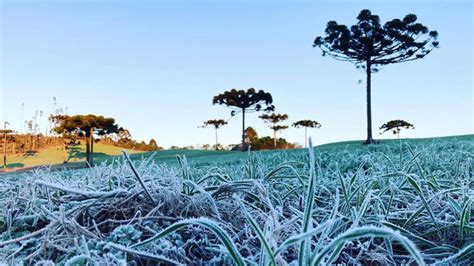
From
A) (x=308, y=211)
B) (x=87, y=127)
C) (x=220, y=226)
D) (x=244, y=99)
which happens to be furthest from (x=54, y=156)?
(x=308, y=211)

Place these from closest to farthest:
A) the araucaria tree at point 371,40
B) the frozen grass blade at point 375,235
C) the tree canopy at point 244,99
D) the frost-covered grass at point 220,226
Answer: the frozen grass blade at point 375,235, the frost-covered grass at point 220,226, the araucaria tree at point 371,40, the tree canopy at point 244,99

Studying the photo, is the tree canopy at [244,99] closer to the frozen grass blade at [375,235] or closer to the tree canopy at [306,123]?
the tree canopy at [306,123]

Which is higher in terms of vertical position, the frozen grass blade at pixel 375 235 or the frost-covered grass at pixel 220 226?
the frozen grass blade at pixel 375 235

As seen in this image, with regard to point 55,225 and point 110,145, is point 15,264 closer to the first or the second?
point 55,225

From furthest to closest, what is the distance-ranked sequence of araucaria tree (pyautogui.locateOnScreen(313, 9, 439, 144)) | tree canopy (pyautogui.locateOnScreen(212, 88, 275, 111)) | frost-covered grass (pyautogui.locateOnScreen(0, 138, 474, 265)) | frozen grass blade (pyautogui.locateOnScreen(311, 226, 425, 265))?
tree canopy (pyautogui.locateOnScreen(212, 88, 275, 111))
araucaria tree (pyautogui.locateOnScreen(313, 9, 439, 144))
frost-covered grass (pyautogui.locateOnScreen(0, 138, 474, 265))
frozen grass blade (pyautogui.locateOnScreen(311, 226, 425, 265))

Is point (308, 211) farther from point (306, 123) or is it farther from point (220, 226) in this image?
point (306, 123)

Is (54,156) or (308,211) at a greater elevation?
(308,211)

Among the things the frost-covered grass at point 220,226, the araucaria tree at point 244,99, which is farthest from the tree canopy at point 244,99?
the frost-covered grass at point 220,226

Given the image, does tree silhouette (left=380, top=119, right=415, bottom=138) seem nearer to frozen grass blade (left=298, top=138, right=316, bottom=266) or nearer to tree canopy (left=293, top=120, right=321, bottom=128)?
tree canopy (left=293, top=120, right=321, bottom=128)

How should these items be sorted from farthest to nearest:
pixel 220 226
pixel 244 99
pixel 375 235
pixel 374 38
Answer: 1. pixel 244 99
2. pixel 374 38
3. pixel 220 226
4. pixel 375 235

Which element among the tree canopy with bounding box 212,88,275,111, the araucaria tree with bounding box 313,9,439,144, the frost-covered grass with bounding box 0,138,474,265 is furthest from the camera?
the tree canopy with bounding box 212,88,275,111

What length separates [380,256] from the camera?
52cm

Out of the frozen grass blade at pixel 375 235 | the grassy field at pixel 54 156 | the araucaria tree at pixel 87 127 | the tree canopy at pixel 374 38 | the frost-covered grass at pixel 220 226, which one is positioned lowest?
the grassy field at pixel 54 156

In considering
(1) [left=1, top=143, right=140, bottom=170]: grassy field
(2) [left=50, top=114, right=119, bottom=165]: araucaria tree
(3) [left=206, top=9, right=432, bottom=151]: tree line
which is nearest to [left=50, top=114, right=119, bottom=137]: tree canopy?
(2) [left=50, top=114, right=119, bottom=165]: araucaria tree
